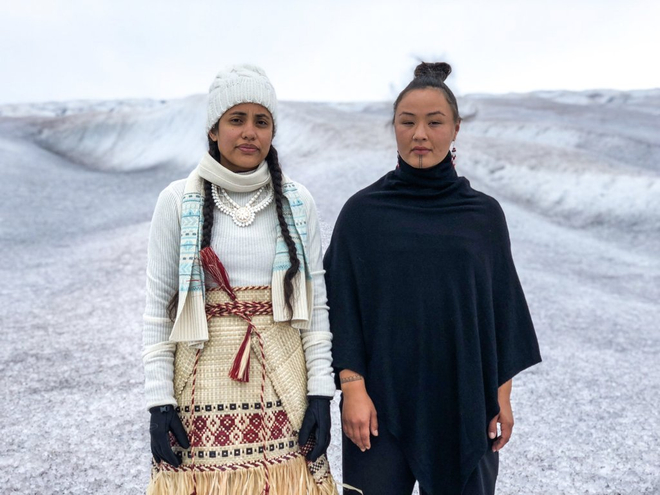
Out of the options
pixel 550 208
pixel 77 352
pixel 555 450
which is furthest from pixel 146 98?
pixel 555 450

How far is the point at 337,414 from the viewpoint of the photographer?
4.21 meters

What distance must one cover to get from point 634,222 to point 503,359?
9.02 m

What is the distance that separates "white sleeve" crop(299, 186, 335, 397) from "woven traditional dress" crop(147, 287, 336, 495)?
57 millimetres

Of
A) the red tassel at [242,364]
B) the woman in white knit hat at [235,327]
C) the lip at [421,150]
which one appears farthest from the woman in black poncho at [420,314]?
the red tassel at [242,364]

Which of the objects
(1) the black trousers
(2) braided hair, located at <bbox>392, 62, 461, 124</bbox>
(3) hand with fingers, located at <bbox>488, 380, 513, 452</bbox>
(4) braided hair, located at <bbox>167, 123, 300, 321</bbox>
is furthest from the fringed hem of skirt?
(2) braided hair, located at <bbox>392, 62, 461, 124</bbox>

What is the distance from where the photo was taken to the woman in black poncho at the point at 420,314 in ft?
6.32

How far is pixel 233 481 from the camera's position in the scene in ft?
6.07

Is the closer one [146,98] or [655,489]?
[655,489]

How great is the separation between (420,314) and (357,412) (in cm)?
34

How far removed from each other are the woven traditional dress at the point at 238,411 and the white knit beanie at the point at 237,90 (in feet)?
1.72

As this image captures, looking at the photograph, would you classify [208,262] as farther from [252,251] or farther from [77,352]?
[77,352]

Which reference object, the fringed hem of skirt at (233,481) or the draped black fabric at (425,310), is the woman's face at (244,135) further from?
the fringed hem of skirt at (233,481)

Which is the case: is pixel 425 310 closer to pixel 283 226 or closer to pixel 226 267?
pixel 283 226

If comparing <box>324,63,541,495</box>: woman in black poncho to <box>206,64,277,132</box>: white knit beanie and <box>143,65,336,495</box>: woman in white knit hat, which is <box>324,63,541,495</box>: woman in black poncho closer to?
<box>143,65,336,495</box>: woman in white knit hat
